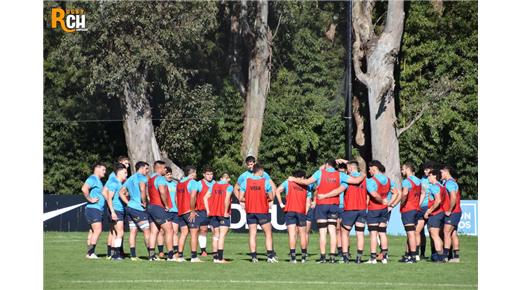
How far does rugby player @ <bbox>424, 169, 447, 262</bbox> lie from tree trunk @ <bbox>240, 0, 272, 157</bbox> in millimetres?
16130

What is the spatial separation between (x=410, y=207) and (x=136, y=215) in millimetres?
4782

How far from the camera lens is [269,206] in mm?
22297

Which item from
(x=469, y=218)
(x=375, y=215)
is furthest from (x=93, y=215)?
(x=469, y=218)

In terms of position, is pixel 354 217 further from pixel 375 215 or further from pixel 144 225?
pixel 144 225

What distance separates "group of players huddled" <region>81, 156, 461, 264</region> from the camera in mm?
21812

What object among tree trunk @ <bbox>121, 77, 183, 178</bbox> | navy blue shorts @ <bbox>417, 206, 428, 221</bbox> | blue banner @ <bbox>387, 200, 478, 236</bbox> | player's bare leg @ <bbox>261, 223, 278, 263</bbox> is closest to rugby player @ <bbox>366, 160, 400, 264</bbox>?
navy blue shorts @ <bbox>417, 206, 428, 221</bbox>

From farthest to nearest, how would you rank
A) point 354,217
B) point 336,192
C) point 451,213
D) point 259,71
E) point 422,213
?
point 259,71 → point 422,213 → point 451,213 → point 354,217 → point 336,192

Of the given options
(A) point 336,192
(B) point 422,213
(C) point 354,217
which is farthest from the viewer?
(B) point 422,213

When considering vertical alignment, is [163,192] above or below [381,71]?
below

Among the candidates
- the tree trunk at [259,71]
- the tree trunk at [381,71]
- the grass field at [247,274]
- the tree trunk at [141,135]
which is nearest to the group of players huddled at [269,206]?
the grass field at [247,274]

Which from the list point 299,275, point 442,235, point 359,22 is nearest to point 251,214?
point 299,275

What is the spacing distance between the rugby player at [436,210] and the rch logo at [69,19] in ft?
48.9

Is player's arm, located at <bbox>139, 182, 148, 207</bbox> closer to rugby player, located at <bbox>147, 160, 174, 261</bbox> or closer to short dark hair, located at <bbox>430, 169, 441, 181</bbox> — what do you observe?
rugby player, located at <bbox>147, 160, 174, 261</bbox>

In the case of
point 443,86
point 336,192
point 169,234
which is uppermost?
point 443,86
